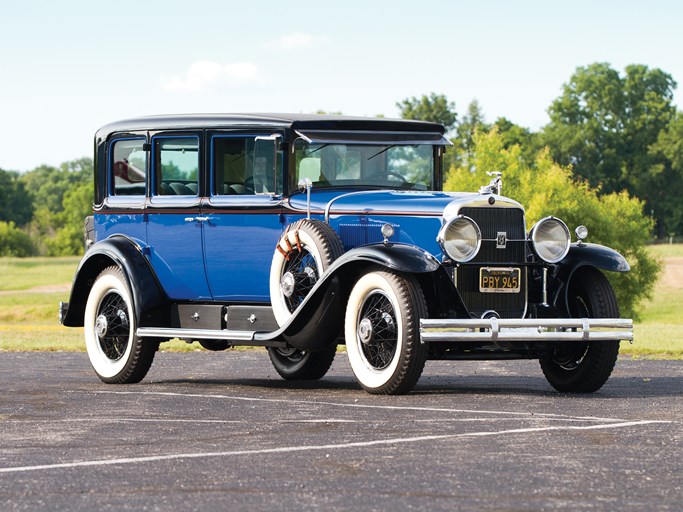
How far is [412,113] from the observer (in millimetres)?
119562

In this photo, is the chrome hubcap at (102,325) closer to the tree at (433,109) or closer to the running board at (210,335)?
the running board at (210,335)

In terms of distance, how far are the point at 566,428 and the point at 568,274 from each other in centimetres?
309

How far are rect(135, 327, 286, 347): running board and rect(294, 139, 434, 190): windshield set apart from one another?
1.49 m

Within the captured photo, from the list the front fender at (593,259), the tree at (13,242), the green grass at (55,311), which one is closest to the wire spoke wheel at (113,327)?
the front fender at (593,259)

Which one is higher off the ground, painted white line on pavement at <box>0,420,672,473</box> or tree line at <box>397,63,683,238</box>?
tree line at <box>397,63,683,238</box>

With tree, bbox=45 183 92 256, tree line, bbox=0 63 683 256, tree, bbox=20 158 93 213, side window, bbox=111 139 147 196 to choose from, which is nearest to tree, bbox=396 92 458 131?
tree line, bbox=0 63 683 256

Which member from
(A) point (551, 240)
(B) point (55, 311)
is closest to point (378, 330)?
(A) point (551, 240)

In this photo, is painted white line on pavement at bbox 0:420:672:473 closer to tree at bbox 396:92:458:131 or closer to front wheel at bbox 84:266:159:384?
front wheel at bbox 84:266:159:384

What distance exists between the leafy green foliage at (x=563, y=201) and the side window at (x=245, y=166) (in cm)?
5127

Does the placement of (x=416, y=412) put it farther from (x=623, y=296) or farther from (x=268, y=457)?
(x=623, y=296)

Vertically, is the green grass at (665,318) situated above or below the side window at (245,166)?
below

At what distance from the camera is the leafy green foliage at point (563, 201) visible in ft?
215

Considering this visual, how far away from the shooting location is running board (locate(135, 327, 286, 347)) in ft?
39.6

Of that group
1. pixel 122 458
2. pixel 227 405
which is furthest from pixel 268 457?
pixel 227 405
